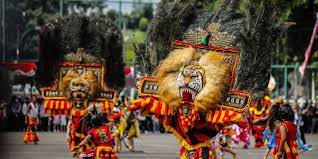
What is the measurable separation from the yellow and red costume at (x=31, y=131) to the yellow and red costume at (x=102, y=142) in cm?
1331

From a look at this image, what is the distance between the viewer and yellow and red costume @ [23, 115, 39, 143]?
95.4 ft

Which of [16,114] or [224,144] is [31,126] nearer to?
[16,114]

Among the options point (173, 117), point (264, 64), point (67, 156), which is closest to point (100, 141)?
point (173, 117)

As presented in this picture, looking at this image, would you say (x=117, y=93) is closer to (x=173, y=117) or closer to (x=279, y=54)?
(x=173, y=117)

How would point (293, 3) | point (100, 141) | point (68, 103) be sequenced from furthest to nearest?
point (293, 3) → point (68, 103) → point (100, 141)

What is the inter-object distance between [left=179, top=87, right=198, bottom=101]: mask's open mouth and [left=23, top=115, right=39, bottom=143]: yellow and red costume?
16831 mm

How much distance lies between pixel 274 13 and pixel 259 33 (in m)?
0.34

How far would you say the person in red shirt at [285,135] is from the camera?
14.4 metres

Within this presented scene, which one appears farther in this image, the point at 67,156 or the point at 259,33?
the point at 67,156

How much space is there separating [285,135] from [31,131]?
16016 millimetres

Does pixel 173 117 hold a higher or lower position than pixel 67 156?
higher

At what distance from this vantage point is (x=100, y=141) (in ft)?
52.2

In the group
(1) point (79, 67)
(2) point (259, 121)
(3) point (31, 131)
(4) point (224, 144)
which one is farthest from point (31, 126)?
(1) point (79, 67)

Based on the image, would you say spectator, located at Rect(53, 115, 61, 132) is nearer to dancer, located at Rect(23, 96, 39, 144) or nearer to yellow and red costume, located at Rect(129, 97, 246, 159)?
dancer, located at Rect(23, 96, 39, 144)
